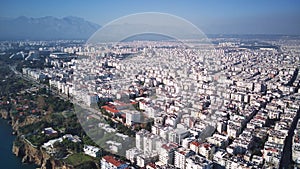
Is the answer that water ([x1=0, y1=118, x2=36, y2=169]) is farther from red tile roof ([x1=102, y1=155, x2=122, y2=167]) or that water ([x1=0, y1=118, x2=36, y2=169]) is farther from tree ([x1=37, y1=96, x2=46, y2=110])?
red tile roof ([x1=102, y1=155, x2=122, y2=167])

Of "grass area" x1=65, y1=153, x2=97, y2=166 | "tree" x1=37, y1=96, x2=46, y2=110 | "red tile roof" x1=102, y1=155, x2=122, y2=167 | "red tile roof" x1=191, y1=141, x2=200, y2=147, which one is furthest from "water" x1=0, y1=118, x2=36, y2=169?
"red tile roof" x1=191, y1=141, x2=200, y2=147

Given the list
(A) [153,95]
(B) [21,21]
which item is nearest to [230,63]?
(A) [153,95]

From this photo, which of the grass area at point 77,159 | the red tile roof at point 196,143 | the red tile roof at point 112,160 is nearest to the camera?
the red tile roof at point 112,160

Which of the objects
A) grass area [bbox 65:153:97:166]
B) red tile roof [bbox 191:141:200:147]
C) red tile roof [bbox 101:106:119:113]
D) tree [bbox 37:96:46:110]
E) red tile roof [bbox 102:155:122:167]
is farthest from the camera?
tree [bbox 37:96:46:110]

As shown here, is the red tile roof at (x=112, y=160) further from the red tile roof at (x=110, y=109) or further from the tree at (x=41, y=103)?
the tree at (x=41, y=103)

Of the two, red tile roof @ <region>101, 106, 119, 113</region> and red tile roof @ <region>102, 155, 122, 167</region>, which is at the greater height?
red tile roof @ <region>101, 106, 119, 113</region>

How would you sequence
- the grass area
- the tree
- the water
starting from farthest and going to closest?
the tree
the water
the grass area

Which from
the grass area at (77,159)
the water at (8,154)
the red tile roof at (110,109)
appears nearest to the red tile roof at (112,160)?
the grass area at (77,159)
